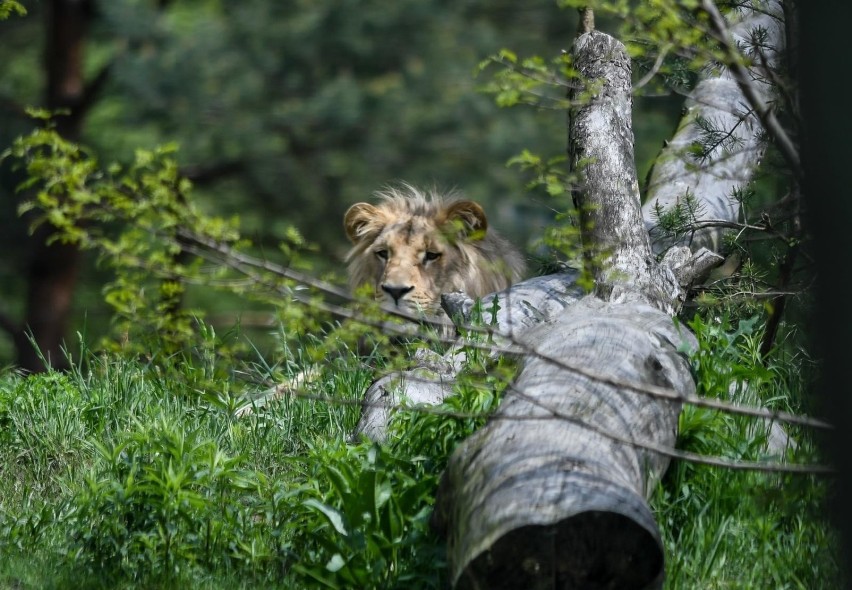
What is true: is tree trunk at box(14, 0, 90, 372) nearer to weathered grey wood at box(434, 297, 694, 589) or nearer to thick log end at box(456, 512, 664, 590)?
weathered grey wood at box(434, 297, 694, 589)

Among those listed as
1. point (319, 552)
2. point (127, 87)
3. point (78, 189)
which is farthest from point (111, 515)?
point (127, 87)

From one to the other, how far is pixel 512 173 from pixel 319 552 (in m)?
9.22

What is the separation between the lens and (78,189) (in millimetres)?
4016

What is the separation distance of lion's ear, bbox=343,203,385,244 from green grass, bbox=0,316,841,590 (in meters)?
3.23

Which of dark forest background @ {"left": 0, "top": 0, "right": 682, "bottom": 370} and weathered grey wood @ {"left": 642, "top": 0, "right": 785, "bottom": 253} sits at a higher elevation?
weathered grey wood @ {"left": 642, "top": 0, "right": 785, "bottom": 253}

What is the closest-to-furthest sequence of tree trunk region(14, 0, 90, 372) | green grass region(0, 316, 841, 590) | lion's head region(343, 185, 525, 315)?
green grass region(0, 316, 841, 590) → lion's head region(343, 185, 525, 315) → tree trunk region(14, 0, 90, 372)

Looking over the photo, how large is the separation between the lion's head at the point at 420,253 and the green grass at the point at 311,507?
266 cm

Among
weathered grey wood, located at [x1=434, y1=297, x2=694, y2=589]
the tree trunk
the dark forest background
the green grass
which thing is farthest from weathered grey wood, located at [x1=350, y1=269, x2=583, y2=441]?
the tree trunk

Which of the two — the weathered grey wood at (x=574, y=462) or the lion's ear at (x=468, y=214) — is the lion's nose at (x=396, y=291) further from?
the weathered grey wood at (x=574, y=462)

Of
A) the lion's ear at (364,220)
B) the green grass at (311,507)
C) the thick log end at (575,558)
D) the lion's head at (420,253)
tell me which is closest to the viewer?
the thick log end at (575,558)

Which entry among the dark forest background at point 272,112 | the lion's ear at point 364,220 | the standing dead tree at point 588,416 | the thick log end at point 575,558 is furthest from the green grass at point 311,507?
the dark forest background at point 272,112

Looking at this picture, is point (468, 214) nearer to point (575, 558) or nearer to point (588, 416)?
point (588, 416)

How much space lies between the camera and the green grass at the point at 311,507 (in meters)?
4.08

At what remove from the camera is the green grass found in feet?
13.4
